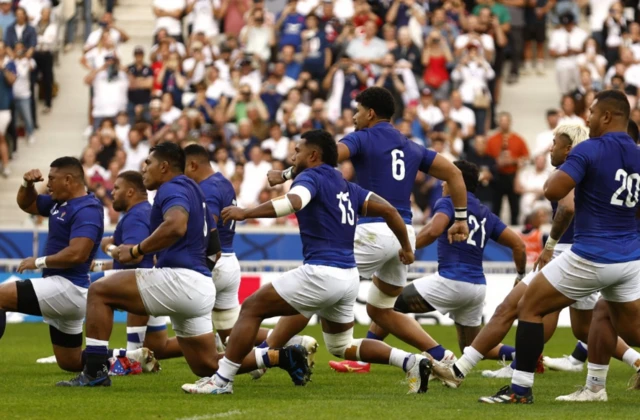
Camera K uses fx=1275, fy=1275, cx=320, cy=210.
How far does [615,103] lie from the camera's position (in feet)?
32.9

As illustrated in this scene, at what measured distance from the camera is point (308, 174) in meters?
10.5

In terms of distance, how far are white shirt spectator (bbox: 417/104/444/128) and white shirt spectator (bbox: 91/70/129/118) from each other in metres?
6.24

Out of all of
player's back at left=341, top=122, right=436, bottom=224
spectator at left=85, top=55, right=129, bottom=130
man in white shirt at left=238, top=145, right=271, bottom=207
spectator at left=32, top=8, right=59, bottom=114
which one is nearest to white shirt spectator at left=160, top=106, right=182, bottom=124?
spectator at left=85, top=55, right=129, bottom=130

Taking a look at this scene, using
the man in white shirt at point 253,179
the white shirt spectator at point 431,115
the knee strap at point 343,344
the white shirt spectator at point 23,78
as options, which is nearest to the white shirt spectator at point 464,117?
the white shirt spectator at point 431,115

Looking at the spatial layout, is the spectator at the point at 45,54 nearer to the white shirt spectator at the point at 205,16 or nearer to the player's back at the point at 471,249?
the white shirt spectator at the point at 205,16

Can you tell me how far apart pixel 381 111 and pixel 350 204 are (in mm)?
1667

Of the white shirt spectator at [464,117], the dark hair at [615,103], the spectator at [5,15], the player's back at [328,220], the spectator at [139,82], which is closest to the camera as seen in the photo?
the dark hair at [615,103]

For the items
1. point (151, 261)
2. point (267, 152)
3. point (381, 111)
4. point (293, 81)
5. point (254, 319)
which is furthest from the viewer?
point (293, 81)

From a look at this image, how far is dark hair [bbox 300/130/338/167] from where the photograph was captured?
1065 centimetres

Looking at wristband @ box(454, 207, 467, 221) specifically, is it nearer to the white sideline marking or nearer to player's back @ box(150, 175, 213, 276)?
player's back @ box(150, 175, 213, 276)

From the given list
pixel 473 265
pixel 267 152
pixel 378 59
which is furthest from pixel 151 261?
pixel 378 59

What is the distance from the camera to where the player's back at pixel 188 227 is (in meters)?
10.5

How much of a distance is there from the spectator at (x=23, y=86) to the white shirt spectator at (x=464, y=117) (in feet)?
28.8

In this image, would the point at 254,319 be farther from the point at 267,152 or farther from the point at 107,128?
the point at 107,128
